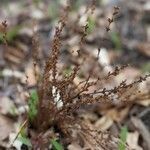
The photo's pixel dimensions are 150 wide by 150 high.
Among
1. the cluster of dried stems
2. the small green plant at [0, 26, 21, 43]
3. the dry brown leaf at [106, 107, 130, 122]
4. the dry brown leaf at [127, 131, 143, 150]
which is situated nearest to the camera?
the cluster of dried stems

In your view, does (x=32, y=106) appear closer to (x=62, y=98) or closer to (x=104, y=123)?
(x=62, y=98)

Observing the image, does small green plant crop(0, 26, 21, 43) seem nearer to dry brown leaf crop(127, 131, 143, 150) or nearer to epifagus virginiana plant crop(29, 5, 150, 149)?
epifagus virginiana plant crop(29, 5, 150, 149)

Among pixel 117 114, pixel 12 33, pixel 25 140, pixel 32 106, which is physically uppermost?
pixel 12 33

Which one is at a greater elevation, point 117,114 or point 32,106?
point 117,114

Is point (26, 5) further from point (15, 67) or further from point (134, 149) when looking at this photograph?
point (134, 149)

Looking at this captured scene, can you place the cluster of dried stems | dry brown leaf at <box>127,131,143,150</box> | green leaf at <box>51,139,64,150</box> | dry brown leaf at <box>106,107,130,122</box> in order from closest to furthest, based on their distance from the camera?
the cluster of dried stems < green leaf at <box>51,139,64,150</box> < dry brown leaf at <box>127,131,143,150</box> < dry brown leaf at <box>106,107,130,122</box>

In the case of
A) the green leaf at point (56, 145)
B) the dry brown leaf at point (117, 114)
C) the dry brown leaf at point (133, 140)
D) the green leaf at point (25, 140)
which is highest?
the dry brown leaf at point (117, 114)

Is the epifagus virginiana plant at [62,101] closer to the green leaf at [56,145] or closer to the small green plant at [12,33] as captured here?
the green leaf at [56,145]

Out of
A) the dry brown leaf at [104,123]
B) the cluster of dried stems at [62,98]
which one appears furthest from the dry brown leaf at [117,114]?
the cluster of dried stems at [62,98]

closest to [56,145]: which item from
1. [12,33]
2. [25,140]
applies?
[25,140]

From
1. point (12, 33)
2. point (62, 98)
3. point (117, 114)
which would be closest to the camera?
point (62, 98)

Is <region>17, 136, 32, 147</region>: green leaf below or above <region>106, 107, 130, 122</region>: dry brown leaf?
below

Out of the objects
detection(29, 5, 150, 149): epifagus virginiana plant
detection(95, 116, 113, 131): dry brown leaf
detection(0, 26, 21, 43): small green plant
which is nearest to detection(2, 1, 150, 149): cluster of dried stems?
detection(29, 5, 150, 149): epifagus virginiana plant
